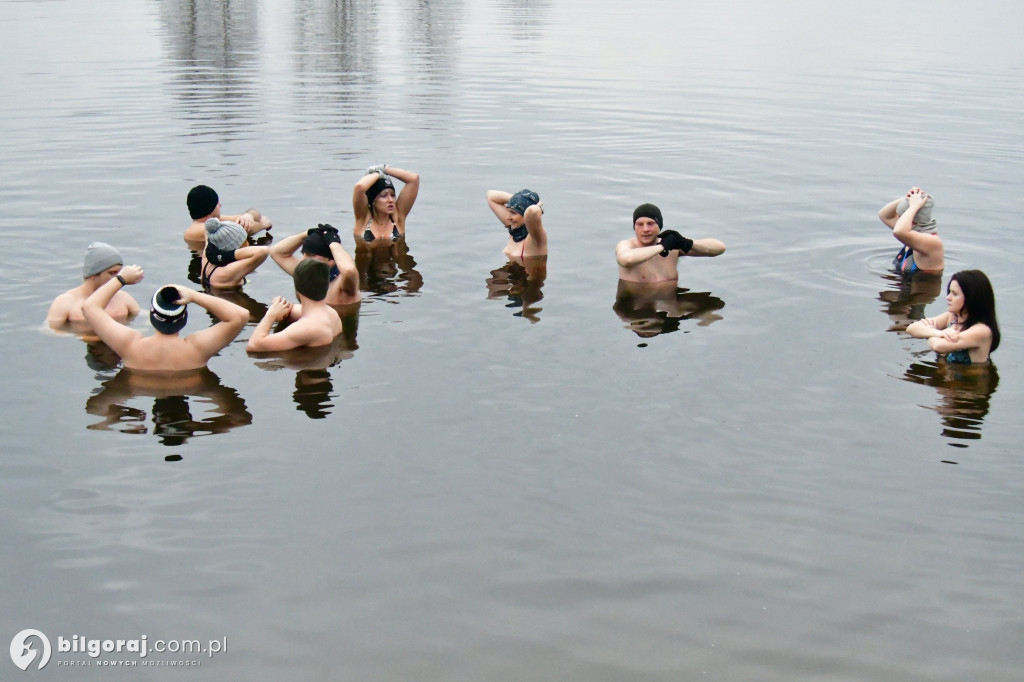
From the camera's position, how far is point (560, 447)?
9445 mm

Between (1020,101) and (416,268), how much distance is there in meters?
22.0

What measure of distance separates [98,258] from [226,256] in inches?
89.8

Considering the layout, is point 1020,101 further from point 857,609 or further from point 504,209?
point 857,609

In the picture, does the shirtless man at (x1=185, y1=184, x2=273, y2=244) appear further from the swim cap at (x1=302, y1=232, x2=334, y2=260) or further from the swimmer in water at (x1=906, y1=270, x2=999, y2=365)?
the swimmer in water at (x1=906, y1=270, x2=999, y2=365)

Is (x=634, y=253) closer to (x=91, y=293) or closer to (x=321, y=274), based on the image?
(x=321, y=274)

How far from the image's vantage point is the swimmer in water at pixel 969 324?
36.0 feet

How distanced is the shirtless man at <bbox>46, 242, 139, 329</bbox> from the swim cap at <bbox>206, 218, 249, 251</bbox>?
4.89 ft

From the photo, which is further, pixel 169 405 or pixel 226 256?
→ pixel 226 256

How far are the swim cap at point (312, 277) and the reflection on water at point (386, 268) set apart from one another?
1.99 meters

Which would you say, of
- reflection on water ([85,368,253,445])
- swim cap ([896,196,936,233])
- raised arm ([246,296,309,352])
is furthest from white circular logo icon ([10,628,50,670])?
swim cap ([896,196,936,233])

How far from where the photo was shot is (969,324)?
1112cm

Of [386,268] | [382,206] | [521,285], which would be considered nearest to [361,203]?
[382,206]

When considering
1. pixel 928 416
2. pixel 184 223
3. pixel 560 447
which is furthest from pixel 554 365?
pixel 184 223

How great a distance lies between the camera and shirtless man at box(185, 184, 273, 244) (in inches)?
598
